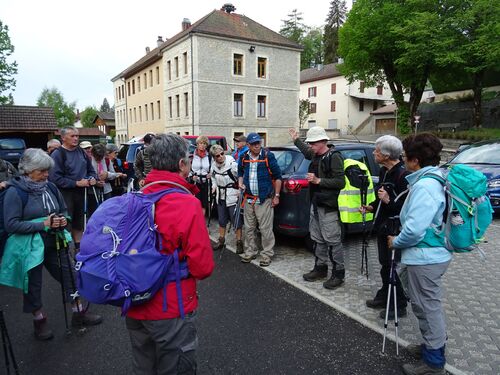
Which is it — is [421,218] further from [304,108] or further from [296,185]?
[304,108]

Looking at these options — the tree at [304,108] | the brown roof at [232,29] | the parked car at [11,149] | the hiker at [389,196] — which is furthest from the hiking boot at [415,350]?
the tree at [304,108]

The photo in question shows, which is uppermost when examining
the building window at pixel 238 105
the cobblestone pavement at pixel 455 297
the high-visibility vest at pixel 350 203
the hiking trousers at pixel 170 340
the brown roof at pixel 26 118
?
the building window at pixel 238 105

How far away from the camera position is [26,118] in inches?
960

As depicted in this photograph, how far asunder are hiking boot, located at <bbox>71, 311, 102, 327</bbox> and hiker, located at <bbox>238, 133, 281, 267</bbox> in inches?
92.8

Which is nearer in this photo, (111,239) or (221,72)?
(111,239)

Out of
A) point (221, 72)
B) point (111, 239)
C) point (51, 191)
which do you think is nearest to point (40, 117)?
point (221, 72)

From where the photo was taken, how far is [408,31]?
90.7ft

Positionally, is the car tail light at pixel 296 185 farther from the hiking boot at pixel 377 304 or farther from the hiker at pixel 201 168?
the hiker at pixel 201 168

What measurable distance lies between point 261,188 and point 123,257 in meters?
3.53

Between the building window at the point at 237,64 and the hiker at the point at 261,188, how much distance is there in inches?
1097

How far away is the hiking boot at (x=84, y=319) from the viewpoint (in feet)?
12.1

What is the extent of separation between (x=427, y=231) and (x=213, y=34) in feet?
99.4

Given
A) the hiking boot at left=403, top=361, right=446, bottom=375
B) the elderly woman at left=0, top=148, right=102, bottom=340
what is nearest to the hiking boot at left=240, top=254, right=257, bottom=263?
the elderly woman at left=0, top=148, right=102, bottom=340

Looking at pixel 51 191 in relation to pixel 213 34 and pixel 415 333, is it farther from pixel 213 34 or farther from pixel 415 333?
pixel 213 34
